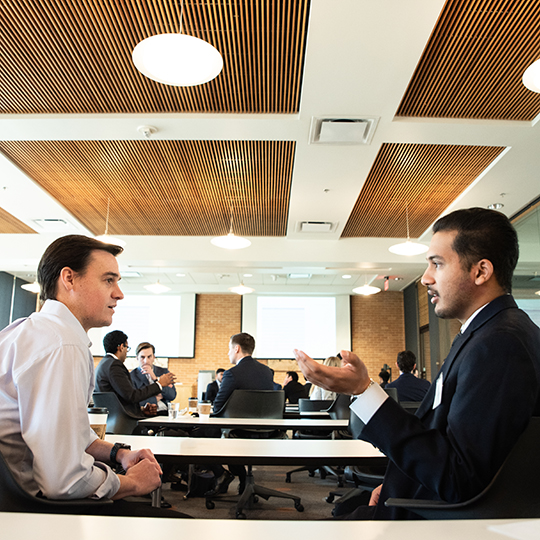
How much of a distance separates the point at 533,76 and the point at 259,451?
2926 millimetres

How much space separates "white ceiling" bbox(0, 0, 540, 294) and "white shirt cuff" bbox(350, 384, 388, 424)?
9.06 feet

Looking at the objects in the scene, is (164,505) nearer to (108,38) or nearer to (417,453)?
(417,453)

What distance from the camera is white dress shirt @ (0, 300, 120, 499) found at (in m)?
1.14

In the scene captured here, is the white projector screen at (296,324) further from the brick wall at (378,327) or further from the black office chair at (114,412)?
the black office chair at (114,412)

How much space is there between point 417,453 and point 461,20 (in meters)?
3.28

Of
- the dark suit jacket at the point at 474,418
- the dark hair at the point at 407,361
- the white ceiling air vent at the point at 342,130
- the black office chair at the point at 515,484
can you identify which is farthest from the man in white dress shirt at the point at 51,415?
the dark hair at the point at 407,361

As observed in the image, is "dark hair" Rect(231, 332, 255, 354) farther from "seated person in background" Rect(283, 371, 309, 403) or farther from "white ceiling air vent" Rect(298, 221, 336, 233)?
"white ceiling air vent" Rect(298, 221, 336, 233)

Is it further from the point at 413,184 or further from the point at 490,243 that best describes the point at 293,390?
the point at 490,243

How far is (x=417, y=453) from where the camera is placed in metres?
1.07

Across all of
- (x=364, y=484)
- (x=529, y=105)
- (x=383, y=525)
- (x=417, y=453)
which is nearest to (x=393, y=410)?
(x=417, y=453)

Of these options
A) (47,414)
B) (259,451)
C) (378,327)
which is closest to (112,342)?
(259,451)

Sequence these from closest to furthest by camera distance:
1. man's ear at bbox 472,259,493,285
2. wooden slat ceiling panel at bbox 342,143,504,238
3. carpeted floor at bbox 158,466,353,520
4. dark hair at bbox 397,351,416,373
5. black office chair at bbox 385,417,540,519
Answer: black office chair at bbox 385,417,540,519
man's ear at bbox 472,259,493,285
carpeted floor at bbox 158,466,353,520
dark hair at bbox 397,351,416,373
wooden slat ceiling panel at bbox 342,143,504,238

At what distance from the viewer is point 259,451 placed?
1.82 m

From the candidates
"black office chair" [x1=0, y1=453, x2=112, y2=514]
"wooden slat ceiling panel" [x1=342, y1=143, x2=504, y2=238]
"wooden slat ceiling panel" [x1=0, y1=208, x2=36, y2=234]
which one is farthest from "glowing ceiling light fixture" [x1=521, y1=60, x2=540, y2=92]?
"wooden slat ceiling panel" [x1=0, y1=208, x2=36, y2=234]
